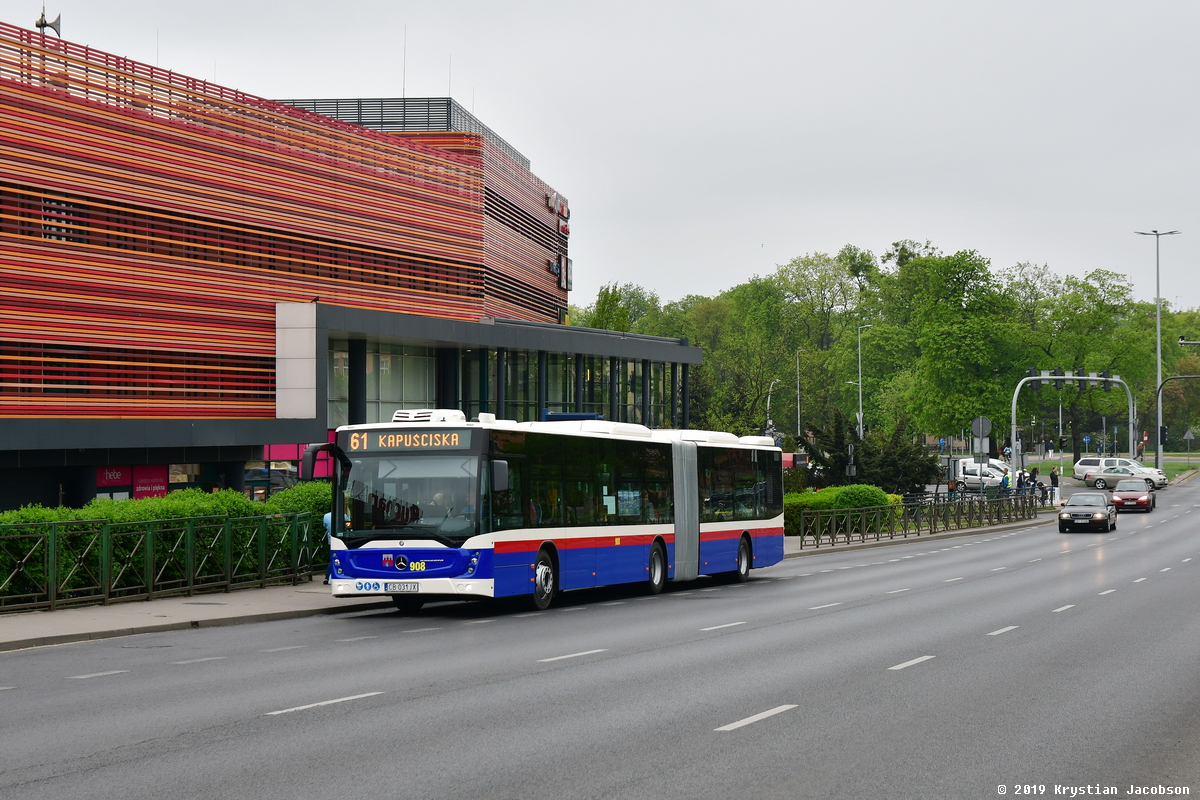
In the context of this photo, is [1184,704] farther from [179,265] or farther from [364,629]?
[179,265]

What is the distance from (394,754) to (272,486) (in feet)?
119

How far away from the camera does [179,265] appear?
135ft

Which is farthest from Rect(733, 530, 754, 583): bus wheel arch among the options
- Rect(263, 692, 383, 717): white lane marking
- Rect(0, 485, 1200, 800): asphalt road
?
Rect(263, 692, 383, 717): white lane marking

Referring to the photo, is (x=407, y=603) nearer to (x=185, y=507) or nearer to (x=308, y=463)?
(x=308, y=463)

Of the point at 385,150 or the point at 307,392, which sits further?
the point at 385,150

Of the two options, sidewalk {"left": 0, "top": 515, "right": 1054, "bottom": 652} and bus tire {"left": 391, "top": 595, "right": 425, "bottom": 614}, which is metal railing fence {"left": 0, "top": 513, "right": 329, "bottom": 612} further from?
bus tire {"left": 391, "top": 595, "right": 425, "bottom": 614}

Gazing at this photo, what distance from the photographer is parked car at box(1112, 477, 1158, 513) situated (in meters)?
61.0

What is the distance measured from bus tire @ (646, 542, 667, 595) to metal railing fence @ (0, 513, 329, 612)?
20.3ft

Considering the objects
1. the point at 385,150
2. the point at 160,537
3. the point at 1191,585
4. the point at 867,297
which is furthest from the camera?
the point at 867,297

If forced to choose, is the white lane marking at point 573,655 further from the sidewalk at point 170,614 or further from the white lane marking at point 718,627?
the sidewalk at point 170,614

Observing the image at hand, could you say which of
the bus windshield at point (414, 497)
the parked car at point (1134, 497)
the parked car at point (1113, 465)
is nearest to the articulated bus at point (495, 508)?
the bus windshield at point (414, 497)

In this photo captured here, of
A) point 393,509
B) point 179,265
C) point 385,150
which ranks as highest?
point 385,150

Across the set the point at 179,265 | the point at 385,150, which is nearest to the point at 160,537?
the point at 179,265

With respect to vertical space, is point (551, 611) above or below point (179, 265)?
below
